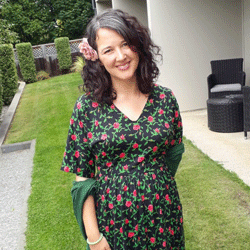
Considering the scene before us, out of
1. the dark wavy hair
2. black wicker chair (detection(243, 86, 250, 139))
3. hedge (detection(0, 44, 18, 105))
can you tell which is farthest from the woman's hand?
hedge (detection(0, 44, 18, 105))

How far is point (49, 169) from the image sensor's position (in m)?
5.05

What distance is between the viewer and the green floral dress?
147 centimetres

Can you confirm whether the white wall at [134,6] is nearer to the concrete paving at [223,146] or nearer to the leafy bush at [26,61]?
the concrete paving at [223,146]

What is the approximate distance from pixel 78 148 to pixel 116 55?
1.43 ft

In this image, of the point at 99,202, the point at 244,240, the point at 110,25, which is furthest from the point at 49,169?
the point at 110,25

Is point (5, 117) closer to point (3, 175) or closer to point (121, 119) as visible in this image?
point (3, 175)

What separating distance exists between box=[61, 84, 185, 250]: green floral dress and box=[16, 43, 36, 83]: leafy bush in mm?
16251

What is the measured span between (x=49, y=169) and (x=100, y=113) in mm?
3768

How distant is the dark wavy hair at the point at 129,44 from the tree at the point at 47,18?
78.6 feet

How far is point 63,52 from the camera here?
18125 millimetres

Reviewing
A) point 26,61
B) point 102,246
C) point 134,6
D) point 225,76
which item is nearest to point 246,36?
point 225,76

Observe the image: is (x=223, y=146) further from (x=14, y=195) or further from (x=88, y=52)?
(x=88, y=52)

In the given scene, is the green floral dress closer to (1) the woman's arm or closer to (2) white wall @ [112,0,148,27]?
(1) the woman's arm

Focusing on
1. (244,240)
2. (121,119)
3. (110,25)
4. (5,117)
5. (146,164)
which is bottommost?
(5,117)
